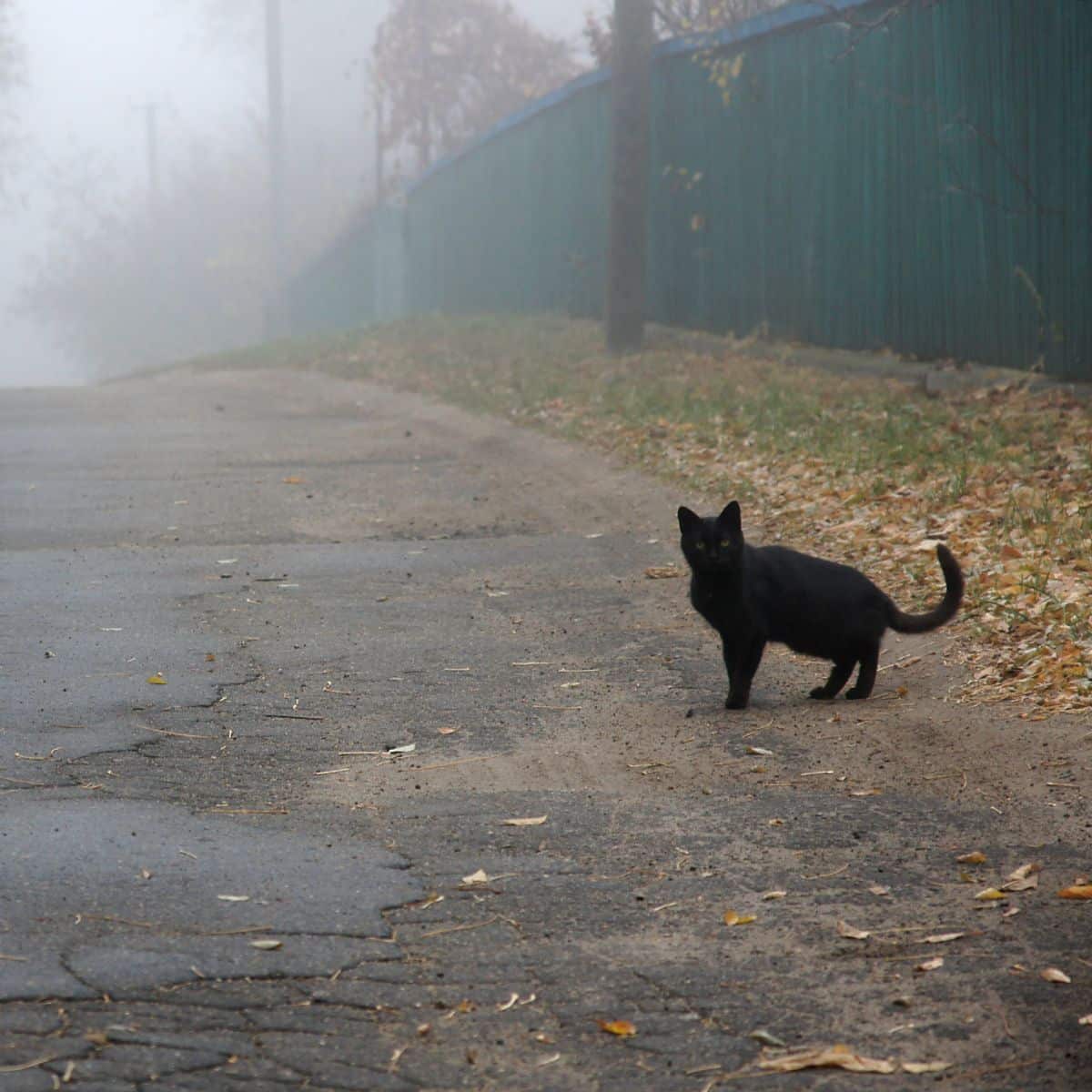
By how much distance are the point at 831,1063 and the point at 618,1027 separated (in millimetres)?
421

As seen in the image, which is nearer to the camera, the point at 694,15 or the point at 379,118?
the point at 694,15

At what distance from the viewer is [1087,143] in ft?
33.6

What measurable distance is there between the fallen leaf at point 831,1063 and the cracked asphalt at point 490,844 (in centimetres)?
4

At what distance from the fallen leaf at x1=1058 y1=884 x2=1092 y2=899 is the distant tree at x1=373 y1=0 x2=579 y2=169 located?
36631mm

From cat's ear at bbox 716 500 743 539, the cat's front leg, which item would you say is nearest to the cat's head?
cat's ear at bbox 716 500 743 539

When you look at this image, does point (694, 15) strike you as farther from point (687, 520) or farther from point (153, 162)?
point (153, 162)

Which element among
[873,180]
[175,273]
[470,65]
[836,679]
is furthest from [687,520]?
[175,273]

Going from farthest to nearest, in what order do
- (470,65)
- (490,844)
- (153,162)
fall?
(153,162), (470,65), (490,844)

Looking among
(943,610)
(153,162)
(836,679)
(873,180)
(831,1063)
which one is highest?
(153,162)

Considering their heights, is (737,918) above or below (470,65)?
below

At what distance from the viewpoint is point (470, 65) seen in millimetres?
40219

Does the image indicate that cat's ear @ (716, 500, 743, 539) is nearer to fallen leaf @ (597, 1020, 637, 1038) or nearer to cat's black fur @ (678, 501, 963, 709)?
cat's black fur @ (678, 501, 963, 709)

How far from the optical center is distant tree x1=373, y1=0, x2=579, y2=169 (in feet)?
129

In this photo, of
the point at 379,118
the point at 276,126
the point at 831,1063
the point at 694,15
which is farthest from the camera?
the point at 379,118
